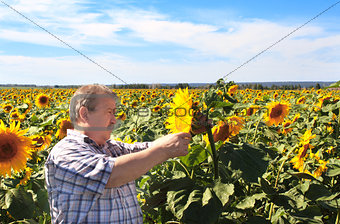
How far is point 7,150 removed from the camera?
2664 mm

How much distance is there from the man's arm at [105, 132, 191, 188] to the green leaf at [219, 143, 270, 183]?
0.28 meters

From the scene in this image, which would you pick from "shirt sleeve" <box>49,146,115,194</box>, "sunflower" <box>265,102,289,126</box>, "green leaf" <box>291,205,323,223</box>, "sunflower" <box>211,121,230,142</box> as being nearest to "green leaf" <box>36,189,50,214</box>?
"shirt sleeve" <box>49,146,115,194</box>

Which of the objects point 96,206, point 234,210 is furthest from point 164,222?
point 96,206

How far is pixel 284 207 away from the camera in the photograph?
219cm

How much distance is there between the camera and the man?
156cm

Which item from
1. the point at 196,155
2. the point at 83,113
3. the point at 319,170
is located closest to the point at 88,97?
the point at 83,113

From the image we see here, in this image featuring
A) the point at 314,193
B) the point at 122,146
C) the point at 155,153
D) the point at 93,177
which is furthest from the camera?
the point at 314,193

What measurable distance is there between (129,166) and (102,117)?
359 millimetres

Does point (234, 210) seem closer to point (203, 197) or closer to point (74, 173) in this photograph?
point (203, 197)

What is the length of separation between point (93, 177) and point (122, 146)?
0.61 m

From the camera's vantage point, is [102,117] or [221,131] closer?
[102,117]

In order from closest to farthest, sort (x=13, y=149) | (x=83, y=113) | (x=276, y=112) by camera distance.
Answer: (x=83, y=113), (x=13, y=149), (x=276, y=112)

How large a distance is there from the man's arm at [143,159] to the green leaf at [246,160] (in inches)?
10.9

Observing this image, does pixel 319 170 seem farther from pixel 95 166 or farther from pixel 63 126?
pixel 63 126
